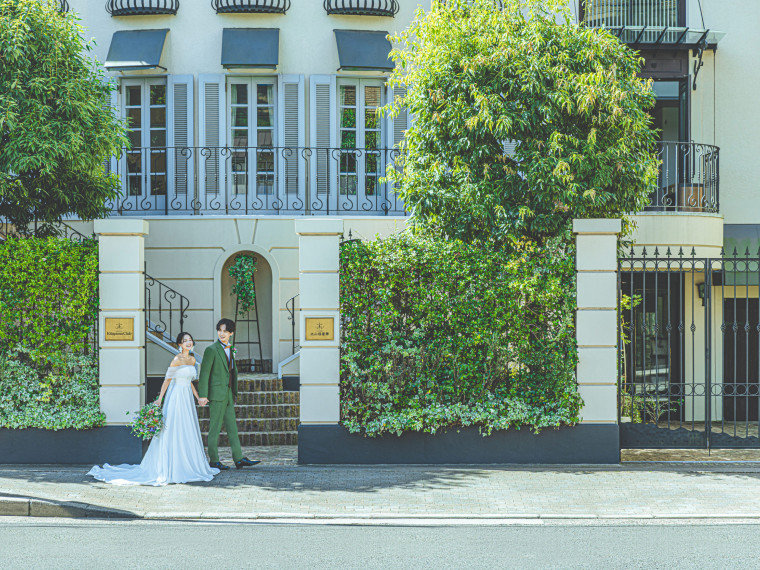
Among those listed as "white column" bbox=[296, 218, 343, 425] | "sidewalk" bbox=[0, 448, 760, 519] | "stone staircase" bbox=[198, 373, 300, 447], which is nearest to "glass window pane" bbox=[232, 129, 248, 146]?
"stone staircase" bbox=[198, 373, 300, 447]

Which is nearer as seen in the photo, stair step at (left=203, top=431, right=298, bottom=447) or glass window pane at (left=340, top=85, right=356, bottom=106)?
stair step at (left=203, top=431, right=298, bottom=447)

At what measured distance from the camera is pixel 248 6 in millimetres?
15812

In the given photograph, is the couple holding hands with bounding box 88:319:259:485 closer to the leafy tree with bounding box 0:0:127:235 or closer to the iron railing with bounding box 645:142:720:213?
the leafy tree with bounding box 0:0:127:235

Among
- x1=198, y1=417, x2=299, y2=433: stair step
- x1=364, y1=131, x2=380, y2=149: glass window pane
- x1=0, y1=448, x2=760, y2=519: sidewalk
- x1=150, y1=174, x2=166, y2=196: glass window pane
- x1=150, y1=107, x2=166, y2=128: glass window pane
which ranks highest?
x1=150, y1=107, x2=166, y2=128: glass window pane

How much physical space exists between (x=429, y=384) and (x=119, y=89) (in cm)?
852

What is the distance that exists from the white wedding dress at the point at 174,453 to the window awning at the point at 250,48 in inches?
266

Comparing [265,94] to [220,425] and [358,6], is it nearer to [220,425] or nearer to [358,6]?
[358,6]

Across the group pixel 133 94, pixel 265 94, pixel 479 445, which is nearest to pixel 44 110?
pixel 133 94

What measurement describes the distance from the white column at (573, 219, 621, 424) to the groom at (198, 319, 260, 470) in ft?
13.7

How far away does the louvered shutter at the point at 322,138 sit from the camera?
1616cm

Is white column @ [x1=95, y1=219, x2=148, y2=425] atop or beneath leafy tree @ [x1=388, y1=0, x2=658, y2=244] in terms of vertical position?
beneath

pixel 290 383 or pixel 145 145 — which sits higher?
pixel 145 145

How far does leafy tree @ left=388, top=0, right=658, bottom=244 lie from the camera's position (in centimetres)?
1147

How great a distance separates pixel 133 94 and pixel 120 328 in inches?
256
